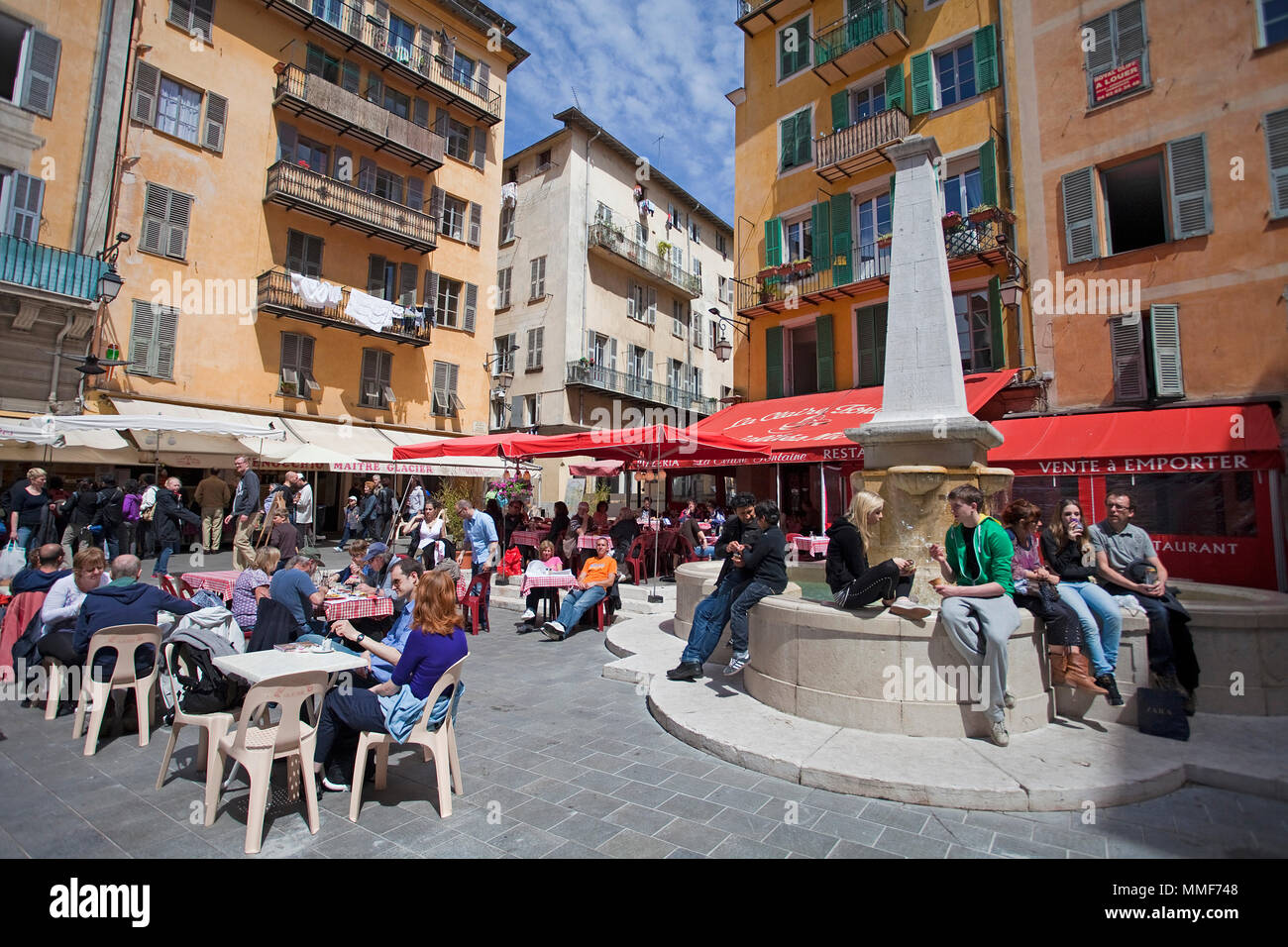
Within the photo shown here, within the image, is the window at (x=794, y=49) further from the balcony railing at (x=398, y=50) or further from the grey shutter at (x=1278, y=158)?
the balcony railing at (x=398, y=50)

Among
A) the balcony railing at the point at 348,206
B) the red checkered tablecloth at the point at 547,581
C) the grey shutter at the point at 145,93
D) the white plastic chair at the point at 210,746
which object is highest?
the grey shutter at the point at 145,93

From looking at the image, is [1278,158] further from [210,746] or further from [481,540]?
[210,746]

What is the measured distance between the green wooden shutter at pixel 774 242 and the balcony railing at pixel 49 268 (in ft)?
53.6

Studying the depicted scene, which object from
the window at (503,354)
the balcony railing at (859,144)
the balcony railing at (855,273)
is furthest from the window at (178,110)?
the balcony railing at (859,144)

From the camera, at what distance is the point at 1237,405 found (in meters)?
11.2

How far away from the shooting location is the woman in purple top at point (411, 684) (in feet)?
11.6

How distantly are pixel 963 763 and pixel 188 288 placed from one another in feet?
67.1

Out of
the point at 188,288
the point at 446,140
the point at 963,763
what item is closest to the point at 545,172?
the point at 446,140

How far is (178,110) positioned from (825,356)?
18.4m

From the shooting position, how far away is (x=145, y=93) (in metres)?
16.4

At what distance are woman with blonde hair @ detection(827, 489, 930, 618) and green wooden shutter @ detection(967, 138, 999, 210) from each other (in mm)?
12180

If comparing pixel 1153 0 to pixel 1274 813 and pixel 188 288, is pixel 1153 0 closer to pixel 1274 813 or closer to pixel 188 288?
pixel 1274 813

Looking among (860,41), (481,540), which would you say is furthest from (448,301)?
(481,540)

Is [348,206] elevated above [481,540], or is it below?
above
